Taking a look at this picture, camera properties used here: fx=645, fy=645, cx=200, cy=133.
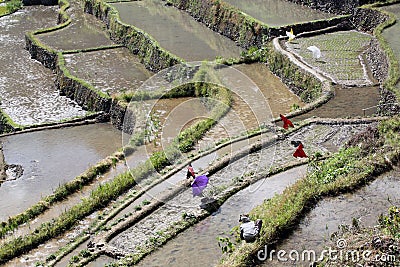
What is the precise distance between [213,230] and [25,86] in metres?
11.9

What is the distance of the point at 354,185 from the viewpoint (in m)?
9.09

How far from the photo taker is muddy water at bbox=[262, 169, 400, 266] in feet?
26.0

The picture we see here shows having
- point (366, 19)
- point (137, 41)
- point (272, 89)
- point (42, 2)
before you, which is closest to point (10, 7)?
point (42, 2)

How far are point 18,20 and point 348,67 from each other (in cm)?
1665

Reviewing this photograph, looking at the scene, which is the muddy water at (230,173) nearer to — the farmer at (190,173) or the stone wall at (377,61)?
the farmer at (190,173)

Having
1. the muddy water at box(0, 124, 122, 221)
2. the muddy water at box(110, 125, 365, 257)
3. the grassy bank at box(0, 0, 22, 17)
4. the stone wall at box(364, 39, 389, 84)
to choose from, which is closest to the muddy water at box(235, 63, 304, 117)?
the stone wall at box(364, 39, 389, 84)

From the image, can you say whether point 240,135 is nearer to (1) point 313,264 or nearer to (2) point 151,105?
(2) point 151,105

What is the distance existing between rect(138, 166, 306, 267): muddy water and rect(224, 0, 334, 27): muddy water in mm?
9337

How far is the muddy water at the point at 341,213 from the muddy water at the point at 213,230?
3.28ft

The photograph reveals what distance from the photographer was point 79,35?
2291 centimetres

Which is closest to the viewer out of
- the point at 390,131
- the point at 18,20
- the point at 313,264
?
the point at 313,264

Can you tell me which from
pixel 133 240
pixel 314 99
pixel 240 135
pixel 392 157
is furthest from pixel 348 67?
pixel 133 240

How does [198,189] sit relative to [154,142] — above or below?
above

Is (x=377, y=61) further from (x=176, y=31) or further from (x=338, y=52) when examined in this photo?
(x=176, y=31)
